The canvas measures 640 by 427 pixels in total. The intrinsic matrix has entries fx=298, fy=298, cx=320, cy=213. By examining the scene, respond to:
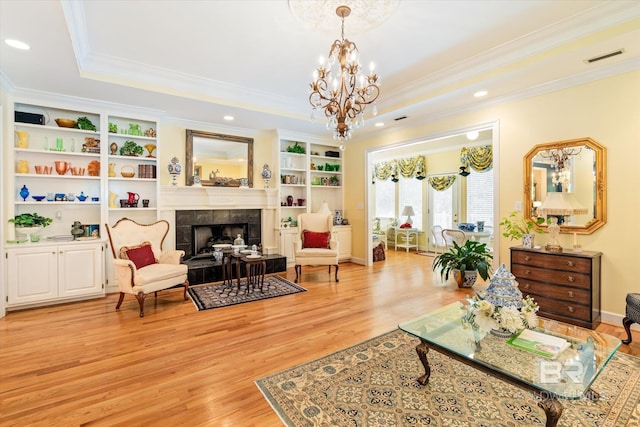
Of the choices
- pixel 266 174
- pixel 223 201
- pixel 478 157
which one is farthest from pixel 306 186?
pixel 478 157

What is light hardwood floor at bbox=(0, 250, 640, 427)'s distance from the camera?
195 centimetres

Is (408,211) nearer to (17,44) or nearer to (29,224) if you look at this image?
(29,224)

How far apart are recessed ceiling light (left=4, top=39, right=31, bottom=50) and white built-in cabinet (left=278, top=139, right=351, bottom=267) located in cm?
386

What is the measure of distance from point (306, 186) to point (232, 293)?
2.98m

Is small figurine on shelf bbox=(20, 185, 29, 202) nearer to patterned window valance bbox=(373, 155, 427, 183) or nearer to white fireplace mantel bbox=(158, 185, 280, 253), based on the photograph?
white fireplace mantel bbox=(158, 185, 280, 253)

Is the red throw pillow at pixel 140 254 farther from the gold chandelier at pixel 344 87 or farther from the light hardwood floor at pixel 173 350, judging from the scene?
the gold chandelier at pixel 344 87

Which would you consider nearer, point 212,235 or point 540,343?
point 540,343

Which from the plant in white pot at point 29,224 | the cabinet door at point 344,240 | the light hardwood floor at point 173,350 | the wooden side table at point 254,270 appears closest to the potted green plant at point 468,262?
the light hardwood floor at point 173,350

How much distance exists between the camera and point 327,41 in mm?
3244

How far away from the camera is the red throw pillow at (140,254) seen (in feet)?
12.8

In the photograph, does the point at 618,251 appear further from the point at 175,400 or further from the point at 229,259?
the point at 229,259

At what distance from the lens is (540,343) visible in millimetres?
1929

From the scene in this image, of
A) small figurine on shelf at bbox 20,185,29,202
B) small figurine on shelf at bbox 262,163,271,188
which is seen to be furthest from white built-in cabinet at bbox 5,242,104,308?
small figurine on shelf at bbox 262,163,271,188

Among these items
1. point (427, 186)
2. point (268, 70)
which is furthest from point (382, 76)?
point (427, 186)
